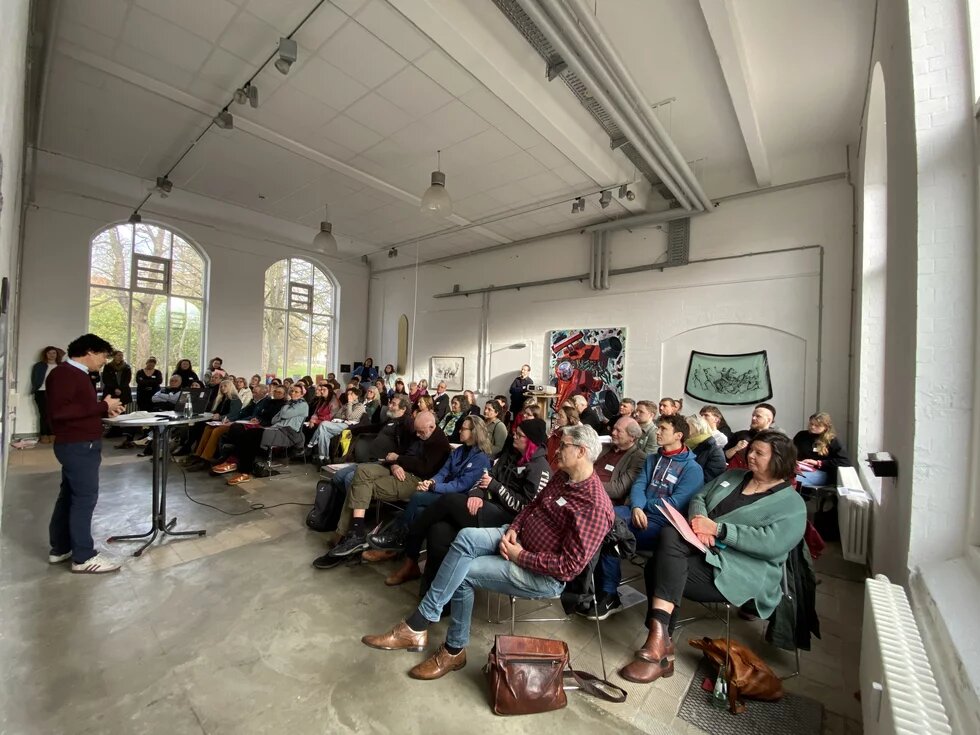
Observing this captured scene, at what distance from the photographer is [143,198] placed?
299 inches

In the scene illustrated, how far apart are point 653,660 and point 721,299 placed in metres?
5.40

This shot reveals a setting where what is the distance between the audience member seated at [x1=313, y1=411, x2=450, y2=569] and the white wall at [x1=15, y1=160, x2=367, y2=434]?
713 centimetres

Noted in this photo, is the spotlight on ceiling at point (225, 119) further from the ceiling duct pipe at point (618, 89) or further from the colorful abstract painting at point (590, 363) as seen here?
the colorful abstract painting at point (590, 363)

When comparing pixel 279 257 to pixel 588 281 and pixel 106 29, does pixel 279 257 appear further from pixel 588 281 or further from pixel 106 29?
pixel 588 281

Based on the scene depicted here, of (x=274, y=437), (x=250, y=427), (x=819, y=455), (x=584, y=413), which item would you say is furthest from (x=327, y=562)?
(x=819, y=455)

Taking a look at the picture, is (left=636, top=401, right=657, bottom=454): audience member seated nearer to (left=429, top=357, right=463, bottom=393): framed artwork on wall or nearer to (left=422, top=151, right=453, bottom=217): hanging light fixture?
(left=422, top=151, right=453, bottom=217): hanging light fixture

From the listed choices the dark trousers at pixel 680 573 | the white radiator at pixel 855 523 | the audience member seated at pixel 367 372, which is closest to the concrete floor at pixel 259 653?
the white radiator at pixel 855 523

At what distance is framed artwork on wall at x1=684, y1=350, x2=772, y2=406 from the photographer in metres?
5.67

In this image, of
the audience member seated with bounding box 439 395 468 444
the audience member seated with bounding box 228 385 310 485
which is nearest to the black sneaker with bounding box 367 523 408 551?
the audience member seated with bounding box 439 395 468 444

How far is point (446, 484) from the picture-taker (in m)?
2.94

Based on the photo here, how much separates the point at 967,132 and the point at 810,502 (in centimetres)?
317

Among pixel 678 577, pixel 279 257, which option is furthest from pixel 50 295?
→ pixel 678 577

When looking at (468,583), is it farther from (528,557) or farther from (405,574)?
(405,574)

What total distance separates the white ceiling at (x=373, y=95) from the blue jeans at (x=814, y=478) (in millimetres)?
3778
